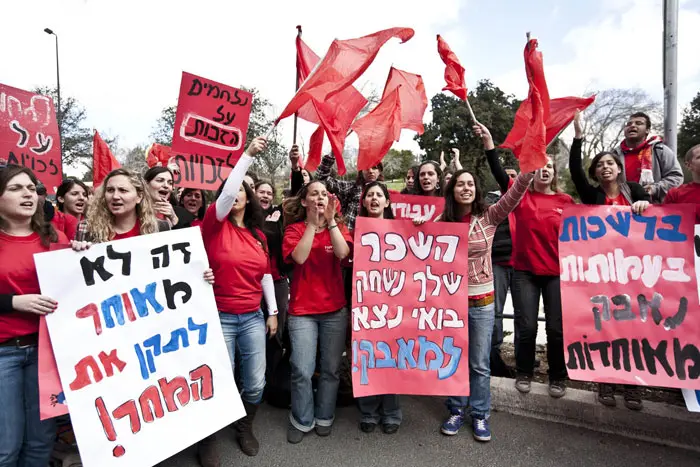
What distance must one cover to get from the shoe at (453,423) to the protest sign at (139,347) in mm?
1482

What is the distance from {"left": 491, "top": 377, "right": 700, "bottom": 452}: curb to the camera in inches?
118

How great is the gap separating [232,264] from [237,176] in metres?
0.60

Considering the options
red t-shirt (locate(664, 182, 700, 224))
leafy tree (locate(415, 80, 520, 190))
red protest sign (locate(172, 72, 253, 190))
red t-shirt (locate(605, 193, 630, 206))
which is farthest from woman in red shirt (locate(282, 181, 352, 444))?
leafy tree (locate(415, 80, 520, 190))

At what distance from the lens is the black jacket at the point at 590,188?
3381 mm

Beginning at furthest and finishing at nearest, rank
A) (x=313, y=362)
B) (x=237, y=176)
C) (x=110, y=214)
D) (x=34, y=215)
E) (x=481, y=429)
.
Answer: (x=313, y=362), (x=481, y=429), (x=237, y=176), (x=110, y=214), (x=34, y=215)

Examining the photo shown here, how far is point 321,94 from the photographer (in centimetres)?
334

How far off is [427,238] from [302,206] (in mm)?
971

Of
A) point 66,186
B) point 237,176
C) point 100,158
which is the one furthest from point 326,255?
point 100,158

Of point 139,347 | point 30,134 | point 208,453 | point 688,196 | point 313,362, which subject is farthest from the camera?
point 30,134

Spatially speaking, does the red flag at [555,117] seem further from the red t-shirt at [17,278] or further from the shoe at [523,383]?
the red t-shirt at [17,278]

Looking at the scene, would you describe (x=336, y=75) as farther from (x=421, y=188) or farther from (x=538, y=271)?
(x=538, y=271)

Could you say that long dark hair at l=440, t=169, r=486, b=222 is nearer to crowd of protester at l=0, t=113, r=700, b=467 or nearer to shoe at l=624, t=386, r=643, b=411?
crowd of protester at l=0, t=113, r=700, b=467

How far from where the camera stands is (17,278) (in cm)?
228

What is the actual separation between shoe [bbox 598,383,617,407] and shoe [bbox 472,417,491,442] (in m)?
0.84
